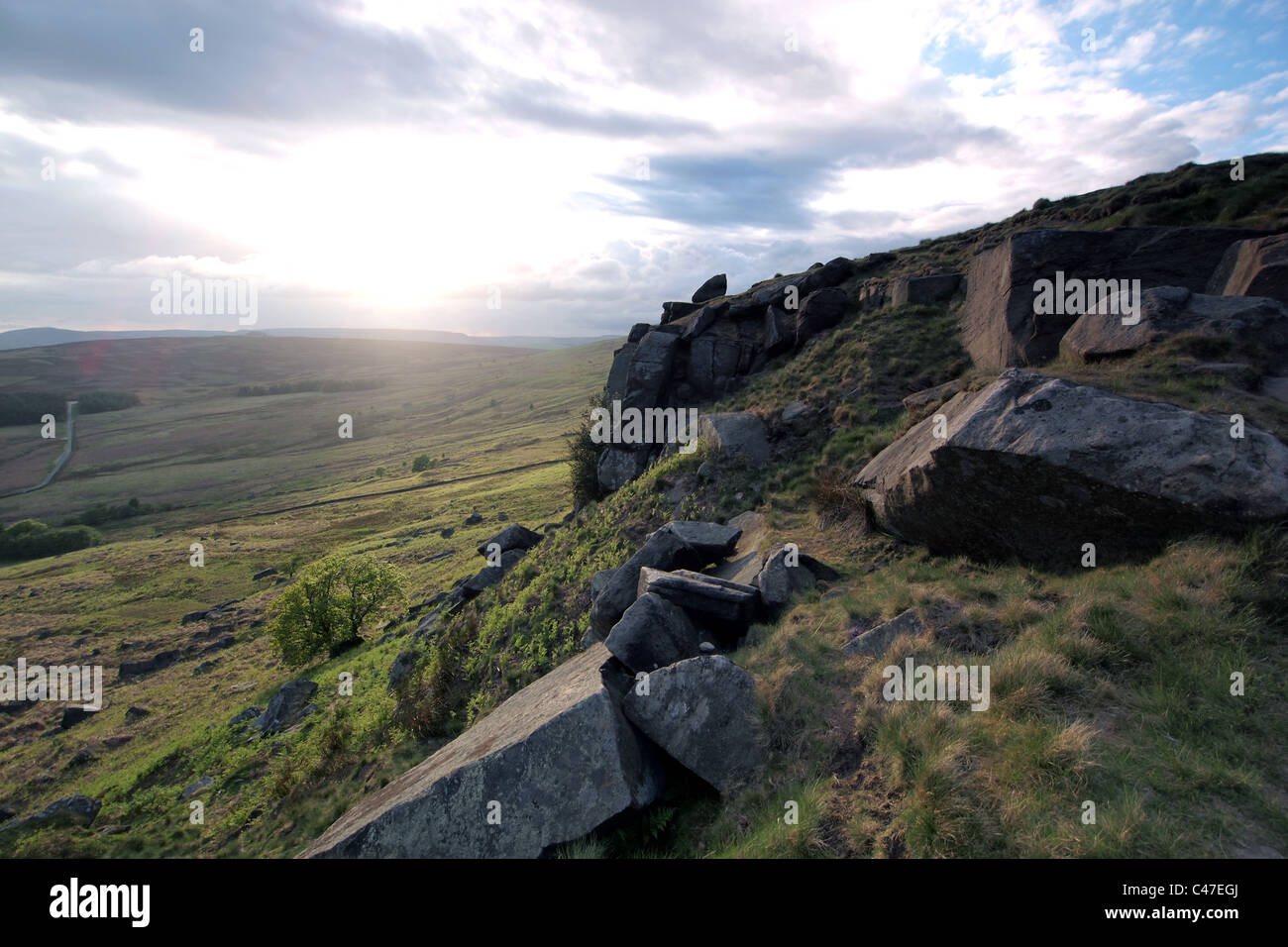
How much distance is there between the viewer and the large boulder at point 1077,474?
801 centimetres

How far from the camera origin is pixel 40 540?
313ft

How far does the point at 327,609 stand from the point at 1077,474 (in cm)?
3944

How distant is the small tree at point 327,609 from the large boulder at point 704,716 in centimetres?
3451

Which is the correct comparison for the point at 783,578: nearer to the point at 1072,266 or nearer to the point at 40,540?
the point at 1072,266

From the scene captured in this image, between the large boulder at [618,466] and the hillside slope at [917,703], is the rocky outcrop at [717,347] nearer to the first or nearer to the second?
the large boulder at [618,466]

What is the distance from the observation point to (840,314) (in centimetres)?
3209

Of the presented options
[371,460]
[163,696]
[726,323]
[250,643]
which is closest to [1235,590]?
[726,323]

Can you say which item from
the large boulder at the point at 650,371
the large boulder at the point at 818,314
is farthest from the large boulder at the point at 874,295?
the large boulder at the point at 650,371

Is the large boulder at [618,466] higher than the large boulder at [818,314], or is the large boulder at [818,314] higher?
the large boulder at [818,314]

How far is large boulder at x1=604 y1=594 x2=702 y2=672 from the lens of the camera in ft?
33.2

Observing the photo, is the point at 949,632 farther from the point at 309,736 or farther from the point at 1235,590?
the point at 309,736

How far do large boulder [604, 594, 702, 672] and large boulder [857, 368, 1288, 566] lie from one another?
5.44 meters

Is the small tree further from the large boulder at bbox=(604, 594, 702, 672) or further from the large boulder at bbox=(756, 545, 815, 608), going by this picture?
the large boulder at bbox=(756, 545, 815, 608)

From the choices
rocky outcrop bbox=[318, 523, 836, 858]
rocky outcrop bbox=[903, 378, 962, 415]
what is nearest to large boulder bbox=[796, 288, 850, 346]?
rocky outcrop bbox=[903, 378, 962, 415]
